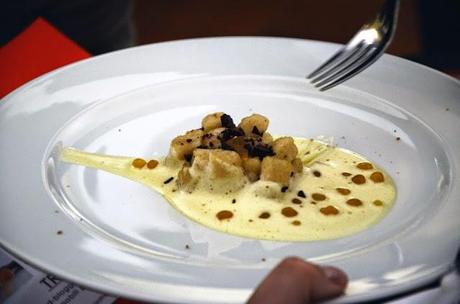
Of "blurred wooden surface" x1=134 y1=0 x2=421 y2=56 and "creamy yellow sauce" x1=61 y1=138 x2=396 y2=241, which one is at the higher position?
"blurred wooden surface" x1=134 y1=0 x2=421 y2=56

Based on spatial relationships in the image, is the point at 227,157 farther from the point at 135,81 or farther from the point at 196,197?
the point at 135,81

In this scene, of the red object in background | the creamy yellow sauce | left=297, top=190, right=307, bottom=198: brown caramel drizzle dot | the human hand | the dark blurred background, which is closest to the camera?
the human hand

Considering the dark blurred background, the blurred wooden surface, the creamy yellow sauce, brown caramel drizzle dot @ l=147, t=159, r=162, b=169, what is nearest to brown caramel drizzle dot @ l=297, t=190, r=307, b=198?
the creamy yellow sauce

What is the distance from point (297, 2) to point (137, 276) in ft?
11.4

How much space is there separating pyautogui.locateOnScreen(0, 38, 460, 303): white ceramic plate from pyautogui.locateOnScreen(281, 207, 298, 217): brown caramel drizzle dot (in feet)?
0.34

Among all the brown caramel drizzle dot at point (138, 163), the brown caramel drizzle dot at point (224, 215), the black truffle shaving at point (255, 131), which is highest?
the black truffle shaving at point (255, 131)

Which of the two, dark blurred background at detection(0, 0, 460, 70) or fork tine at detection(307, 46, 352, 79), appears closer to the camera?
fork tine at detection(307, 46, 352, 79)

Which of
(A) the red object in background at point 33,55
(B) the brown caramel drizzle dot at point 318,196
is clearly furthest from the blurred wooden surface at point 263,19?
(B) the brown caramel drizzle dot at point 318,196

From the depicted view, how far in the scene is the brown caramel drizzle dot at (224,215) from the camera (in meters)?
1.07

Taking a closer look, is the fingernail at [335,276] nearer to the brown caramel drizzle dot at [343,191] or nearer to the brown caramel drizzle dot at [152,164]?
the brown caramel drizzle dot at [343,191]

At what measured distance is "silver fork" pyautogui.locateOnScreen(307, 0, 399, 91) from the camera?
1304 millimetres

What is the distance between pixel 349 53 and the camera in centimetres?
135

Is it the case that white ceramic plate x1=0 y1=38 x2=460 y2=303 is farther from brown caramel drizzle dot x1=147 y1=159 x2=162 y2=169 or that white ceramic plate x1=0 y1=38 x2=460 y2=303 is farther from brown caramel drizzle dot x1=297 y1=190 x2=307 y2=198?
brown caramel drizzle dot x1=297 y1=190 x2=307 y2=198

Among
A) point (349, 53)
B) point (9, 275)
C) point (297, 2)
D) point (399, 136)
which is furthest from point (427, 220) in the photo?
point (297, 2)
